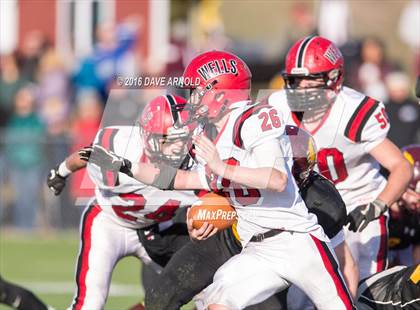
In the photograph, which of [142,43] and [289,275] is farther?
[142,43]

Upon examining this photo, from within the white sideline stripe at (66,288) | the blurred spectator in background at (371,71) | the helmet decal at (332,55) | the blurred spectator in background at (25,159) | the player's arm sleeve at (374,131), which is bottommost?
the blurred spectator in background at (25,159)

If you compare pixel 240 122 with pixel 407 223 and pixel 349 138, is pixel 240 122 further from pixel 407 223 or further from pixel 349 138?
pixel 407 223

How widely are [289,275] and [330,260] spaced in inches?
8.7

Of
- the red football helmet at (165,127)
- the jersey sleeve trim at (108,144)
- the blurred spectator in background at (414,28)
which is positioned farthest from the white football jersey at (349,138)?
the blurred spectator in background at (414,28)

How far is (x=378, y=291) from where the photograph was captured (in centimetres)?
600

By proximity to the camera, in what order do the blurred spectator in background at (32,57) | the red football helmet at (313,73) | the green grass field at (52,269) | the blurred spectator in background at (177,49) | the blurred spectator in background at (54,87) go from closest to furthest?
the red football helmet at (313,73)
the green grass field at (52,269)
the blurred spectator in background at (54,87)
the blurred spectator in background at (177,49)
the blurred spectator in background at (32,57)

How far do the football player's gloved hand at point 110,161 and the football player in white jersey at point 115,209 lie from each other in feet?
1.37

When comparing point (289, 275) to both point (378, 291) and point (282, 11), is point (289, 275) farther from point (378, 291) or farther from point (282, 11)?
point (282, 11)

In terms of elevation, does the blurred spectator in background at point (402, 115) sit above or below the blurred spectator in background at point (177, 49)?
above

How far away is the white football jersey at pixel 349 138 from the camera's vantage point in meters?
6.40

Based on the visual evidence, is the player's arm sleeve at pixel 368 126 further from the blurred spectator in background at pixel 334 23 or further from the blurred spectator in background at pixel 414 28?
the blurred spectator in background at pixel 414 28

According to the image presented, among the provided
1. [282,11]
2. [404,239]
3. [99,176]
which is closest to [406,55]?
[282,11]

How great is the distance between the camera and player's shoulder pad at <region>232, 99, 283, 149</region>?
17.2ft

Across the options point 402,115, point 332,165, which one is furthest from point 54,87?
point 332,165
